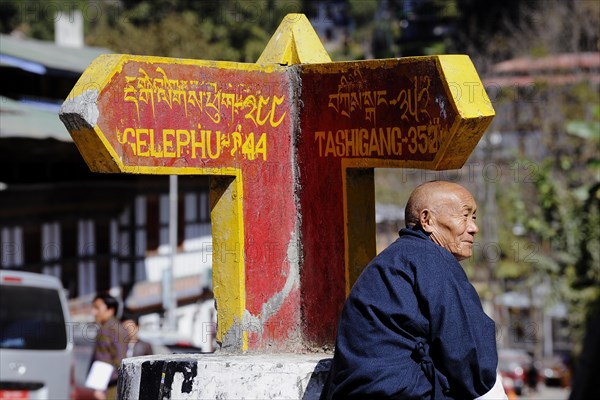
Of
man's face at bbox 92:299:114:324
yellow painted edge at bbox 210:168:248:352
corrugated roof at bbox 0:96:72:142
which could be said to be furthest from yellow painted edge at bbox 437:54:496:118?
corrugated roof at bbox 0:96:72:142

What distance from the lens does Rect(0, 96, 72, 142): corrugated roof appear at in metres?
14.0

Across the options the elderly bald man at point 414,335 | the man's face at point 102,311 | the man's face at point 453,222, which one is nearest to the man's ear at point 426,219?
the man's face at point 453,222

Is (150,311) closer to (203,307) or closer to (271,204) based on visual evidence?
(203,307)

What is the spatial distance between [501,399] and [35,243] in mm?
15713

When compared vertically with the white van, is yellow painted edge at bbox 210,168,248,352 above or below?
above

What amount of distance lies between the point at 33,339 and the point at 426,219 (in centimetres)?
684

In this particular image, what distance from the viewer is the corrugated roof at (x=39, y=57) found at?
54.0ft

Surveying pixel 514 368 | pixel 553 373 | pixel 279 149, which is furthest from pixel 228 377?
pixel 553 373

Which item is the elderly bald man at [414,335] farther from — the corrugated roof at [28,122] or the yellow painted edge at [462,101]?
the corrugated roof at [28,122]

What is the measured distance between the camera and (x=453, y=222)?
4781 mm

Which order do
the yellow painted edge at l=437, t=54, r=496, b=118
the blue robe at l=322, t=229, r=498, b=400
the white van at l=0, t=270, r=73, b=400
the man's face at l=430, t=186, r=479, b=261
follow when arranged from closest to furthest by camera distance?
the blue robe at l=322, t=229, r=498, b=400 < the man's face at l=430, t=186, r=479, b=261 < the yellow painted edge at l=437, t=54, r=496, b=118 < the white van at l=0, t=270, r=73, b=400

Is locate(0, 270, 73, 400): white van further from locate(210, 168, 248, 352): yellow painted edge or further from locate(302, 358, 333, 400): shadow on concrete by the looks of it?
locate(302, 358, 333, 400): shadow on concrete

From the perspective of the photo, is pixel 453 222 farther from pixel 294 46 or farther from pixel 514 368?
pixel 514 368

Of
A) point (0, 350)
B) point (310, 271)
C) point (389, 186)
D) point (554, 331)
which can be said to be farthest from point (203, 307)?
point (554, 331)
